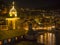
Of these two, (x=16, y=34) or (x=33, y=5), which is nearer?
(x=16, y=34)

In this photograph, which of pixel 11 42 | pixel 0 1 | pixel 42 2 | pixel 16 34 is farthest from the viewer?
pixel 42 2

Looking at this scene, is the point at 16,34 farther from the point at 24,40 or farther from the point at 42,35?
the point at 42,35

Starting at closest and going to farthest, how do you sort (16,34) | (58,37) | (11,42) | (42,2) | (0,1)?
(11,42) → (16,34) → (58,37) → (0,1) → (42,2)

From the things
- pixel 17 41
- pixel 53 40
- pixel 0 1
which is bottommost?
pixel 53 40

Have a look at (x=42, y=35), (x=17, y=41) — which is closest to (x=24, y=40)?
(x=17, y=41)

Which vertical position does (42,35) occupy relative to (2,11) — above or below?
below

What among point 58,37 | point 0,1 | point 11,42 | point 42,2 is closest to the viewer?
point 11,42

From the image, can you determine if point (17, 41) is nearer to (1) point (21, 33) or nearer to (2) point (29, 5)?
(1) point (21, 33)

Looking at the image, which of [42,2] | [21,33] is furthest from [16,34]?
[42,2]

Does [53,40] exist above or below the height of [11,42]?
below
